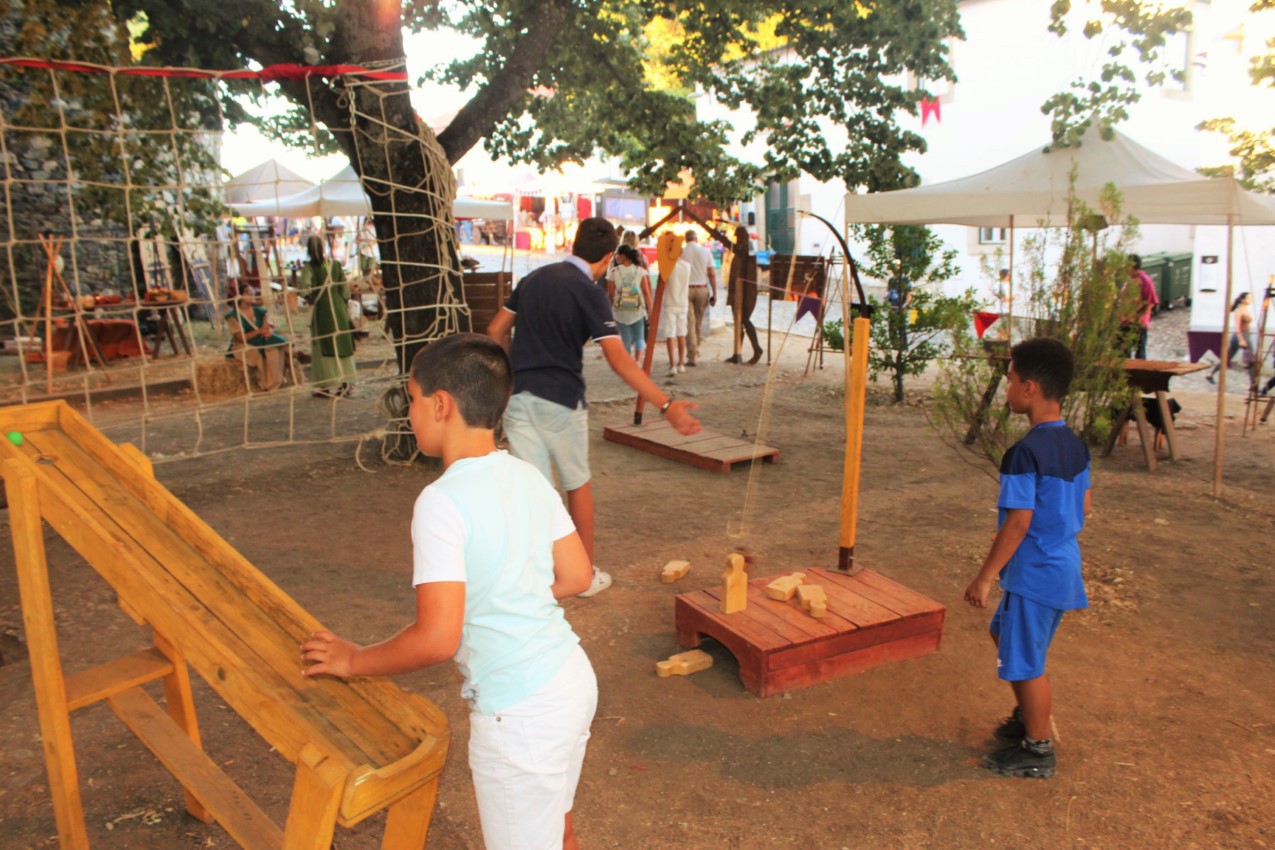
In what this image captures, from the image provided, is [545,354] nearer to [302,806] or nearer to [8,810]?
[8,810]

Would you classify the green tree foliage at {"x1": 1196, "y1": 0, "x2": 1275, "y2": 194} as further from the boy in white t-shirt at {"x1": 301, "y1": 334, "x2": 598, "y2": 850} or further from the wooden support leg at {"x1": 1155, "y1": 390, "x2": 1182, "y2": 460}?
the boy in white t-shirt at {"x1": 301, "y1": 334, "x2": 598, "y2": 850}

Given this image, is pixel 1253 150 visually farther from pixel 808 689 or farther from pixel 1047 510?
pixel 808 689

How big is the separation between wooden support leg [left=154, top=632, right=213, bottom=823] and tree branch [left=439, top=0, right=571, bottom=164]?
549cm

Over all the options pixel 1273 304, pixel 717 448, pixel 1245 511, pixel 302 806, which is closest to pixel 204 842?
pixel 302 806

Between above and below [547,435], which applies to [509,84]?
above

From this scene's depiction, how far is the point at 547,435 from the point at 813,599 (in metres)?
1.33

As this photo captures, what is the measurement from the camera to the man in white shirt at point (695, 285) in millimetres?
12539

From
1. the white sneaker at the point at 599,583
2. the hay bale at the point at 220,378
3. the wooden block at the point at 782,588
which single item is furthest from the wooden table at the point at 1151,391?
the hay bale at the point at 220,378

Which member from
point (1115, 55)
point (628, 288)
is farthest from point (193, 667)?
point (628, 288)

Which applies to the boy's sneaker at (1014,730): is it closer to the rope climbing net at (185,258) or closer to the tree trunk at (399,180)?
the rope climbing net at (185,258)

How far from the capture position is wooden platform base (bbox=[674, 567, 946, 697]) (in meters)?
3.66

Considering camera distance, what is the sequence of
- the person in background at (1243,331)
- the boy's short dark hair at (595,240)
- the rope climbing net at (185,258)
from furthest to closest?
the person in background at (1243,331) < the rope climbing net at (185,258) < the boy's short dark hair at (595,240)

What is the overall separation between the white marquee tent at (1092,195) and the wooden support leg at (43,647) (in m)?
6.35

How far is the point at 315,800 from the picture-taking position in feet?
5.12
